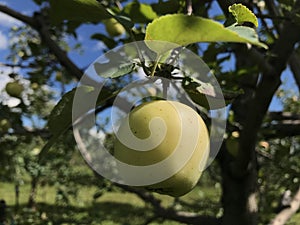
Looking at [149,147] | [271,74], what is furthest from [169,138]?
[271,74]

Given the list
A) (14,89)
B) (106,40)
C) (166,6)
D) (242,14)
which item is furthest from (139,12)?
(14,89)

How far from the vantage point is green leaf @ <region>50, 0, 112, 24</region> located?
666mm

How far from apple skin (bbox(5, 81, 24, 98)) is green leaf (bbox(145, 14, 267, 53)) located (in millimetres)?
1566

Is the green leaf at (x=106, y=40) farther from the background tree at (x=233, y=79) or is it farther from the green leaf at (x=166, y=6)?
the green leaf at (x=166, y=6)

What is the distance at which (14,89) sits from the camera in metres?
1.99

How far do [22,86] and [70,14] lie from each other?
4.59 ft

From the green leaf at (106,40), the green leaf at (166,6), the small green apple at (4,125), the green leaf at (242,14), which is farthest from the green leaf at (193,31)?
the small green apple at (4,125)

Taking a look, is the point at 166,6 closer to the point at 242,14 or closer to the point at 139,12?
the point at 139,12

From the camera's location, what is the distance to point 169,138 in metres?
0.61

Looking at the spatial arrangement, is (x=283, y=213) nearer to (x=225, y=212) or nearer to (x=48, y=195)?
(x=225, y=212)

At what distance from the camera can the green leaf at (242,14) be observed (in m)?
0.59

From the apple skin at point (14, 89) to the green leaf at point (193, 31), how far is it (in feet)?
5.14

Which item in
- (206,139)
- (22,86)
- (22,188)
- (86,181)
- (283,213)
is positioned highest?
(206,139)

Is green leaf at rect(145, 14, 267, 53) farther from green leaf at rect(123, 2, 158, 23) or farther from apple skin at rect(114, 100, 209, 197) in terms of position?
green leaf at rect(123, 2, 158, 23)
